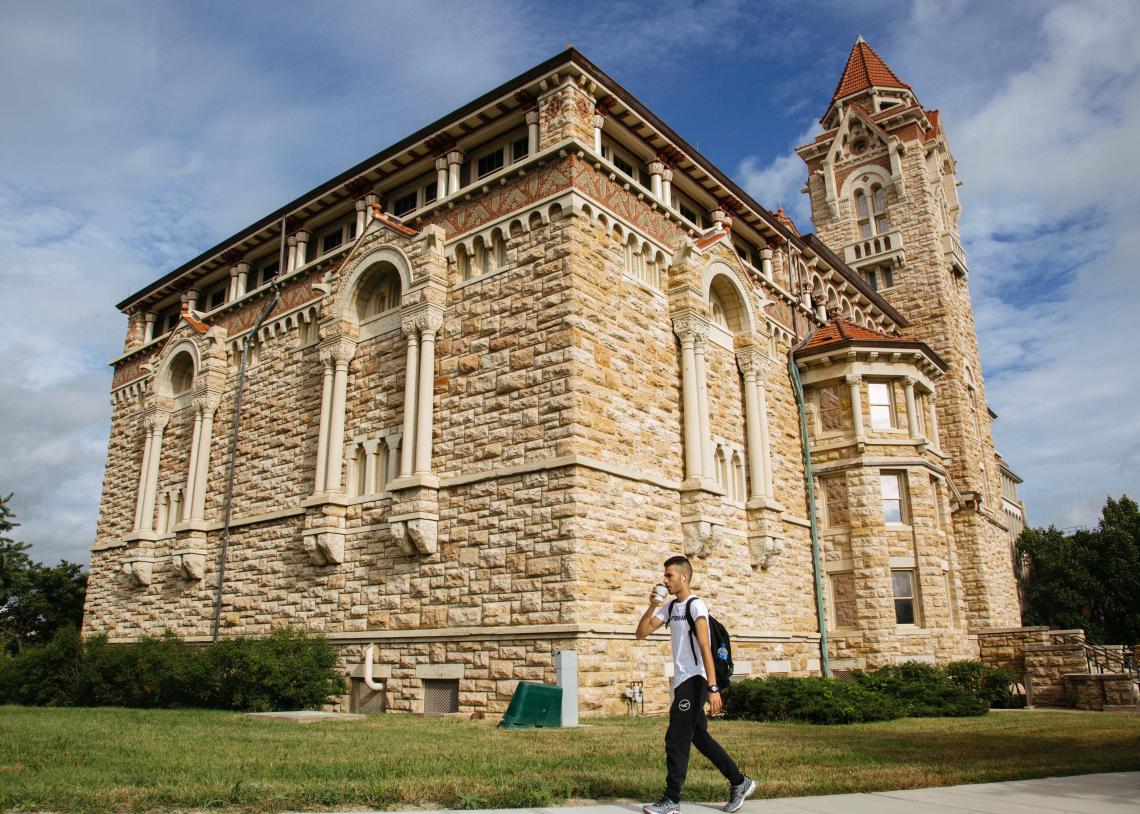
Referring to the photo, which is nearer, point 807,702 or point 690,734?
point 690,734

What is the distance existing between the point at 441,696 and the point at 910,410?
16.0m

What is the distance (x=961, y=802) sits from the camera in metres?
6.98

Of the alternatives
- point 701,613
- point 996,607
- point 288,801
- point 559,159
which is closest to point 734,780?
point 701,613

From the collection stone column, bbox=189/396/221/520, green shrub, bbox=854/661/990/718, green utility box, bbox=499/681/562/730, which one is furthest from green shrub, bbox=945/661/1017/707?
stone column, bbox=189/396/221/520

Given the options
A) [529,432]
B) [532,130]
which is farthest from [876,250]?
[529,432]

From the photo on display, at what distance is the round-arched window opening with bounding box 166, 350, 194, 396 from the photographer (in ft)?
96.2

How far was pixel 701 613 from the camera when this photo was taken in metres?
6.95

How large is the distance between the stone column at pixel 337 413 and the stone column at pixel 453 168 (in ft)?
15.6

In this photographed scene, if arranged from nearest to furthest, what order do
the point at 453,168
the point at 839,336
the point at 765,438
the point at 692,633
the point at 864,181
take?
the point at 692,633 < the point at 453,168 < the point at 765,438 < the point at 839,336 < the point at 864,181

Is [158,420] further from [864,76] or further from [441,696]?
[864,76]

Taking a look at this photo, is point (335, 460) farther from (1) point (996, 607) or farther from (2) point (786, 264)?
(1) point (996, 607)

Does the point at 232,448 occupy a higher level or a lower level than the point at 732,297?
lower

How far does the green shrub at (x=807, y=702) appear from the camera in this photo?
15195 mm

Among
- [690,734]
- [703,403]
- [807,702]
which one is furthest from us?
[703,403]
